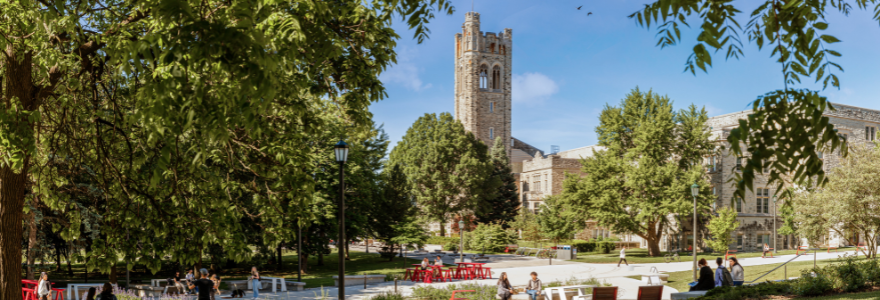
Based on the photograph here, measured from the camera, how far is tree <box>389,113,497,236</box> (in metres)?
54.0

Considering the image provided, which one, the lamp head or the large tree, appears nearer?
the large tree

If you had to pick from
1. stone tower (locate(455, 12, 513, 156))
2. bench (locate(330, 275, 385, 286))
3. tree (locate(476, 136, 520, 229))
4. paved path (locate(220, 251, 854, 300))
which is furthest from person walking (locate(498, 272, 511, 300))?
stone tower (locate(455, 12, 513, 156))

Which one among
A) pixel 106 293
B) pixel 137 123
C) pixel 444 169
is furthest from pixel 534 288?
pixel 444 169

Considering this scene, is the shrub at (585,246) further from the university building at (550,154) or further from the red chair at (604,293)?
the red chair at (604,293)

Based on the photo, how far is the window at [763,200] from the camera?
49.1m

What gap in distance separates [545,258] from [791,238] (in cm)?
2286

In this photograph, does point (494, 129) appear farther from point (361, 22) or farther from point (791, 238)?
point (361, 22)

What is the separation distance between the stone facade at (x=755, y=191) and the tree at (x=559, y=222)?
11.4 metres

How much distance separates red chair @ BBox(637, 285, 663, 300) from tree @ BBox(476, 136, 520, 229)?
129ft

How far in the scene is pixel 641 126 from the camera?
41719 mm

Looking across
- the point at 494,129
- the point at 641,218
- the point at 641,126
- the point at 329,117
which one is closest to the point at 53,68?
the point at 329,117

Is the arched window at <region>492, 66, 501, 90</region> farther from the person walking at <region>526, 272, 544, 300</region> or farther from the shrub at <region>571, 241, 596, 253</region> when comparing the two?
the person walking at <region>526, 272, 544, 300</region>

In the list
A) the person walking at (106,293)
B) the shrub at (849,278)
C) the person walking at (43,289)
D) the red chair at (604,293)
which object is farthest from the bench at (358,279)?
the shrub at (849,278)

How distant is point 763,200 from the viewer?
49375mm
